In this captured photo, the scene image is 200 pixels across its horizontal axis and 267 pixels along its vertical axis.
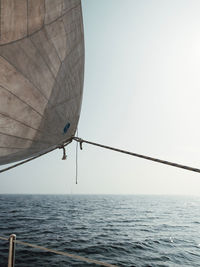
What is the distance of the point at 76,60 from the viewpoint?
15.5 ft

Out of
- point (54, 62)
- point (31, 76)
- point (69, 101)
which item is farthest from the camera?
point (69, 101)

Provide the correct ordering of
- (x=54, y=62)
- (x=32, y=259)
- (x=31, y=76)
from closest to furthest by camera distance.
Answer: (x=31, y=76) < (x=54, y=62) < (x=32, y=259)

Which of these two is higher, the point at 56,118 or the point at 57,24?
the point at 57,24

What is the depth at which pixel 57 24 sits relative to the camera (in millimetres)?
3240

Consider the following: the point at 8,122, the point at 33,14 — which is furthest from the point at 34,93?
the point at 33,14

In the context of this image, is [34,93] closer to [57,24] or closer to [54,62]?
[54,62]

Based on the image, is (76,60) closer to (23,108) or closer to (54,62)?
(54,62)

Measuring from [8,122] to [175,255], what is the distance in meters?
17.7

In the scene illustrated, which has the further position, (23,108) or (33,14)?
(23,108)

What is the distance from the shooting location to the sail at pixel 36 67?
8.09 ft

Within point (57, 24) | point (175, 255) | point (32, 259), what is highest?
point (57, 24)

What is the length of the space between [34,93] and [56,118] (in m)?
1.35

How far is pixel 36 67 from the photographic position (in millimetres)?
3068

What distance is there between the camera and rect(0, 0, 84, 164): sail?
246 centimetres
